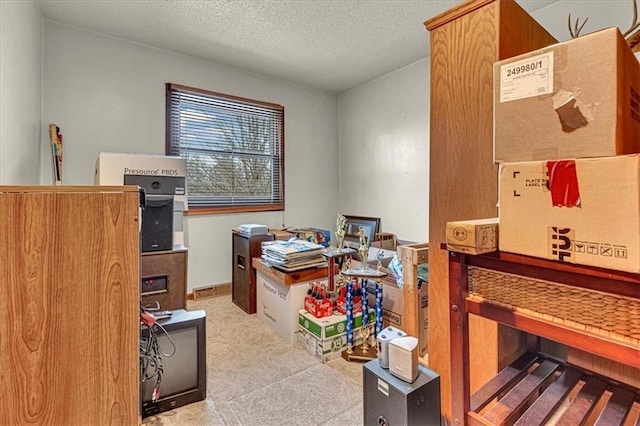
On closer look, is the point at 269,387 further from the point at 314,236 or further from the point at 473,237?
the point at 314,236

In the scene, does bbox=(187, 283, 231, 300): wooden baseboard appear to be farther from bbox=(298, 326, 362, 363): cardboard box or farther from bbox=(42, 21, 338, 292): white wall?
bbox=(298, 326, 362, 363): cardboard box

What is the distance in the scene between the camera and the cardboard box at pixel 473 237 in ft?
2.29

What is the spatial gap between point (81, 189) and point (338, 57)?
300 cm

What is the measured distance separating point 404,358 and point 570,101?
888 millimetres

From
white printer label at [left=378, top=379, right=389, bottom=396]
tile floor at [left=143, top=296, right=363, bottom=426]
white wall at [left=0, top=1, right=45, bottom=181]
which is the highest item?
white wall at [left=0, top=1, right=45, bottom=181]

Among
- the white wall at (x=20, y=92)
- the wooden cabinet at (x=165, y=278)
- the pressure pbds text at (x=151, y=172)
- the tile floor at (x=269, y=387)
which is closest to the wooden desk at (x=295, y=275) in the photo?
the tile floor at (x=269, y=387)

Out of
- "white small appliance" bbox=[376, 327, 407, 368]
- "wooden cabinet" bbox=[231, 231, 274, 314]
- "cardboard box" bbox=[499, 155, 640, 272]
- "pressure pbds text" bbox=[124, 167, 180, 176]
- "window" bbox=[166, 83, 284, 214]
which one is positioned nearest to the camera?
"cardboard box" bbox=[499, 155, 640, 272]

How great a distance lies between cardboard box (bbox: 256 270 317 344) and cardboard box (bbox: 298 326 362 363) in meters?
0.14

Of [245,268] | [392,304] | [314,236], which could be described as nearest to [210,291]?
[245,268]

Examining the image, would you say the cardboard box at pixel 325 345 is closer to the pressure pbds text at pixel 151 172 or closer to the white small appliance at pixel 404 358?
the white small appliance at pixel 404 358

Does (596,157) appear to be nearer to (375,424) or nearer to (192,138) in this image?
(375,424)

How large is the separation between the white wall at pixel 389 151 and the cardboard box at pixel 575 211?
2691mm

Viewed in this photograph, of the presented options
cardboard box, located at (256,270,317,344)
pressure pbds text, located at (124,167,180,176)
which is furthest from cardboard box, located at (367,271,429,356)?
pressure pbds text, located at (124,167,180,176)

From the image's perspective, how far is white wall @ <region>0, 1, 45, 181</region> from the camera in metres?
1.51
